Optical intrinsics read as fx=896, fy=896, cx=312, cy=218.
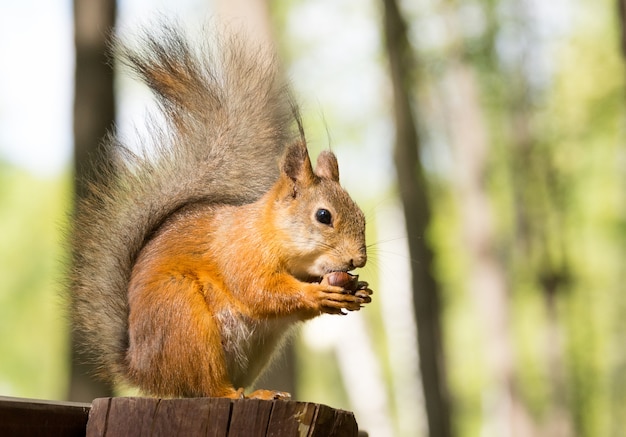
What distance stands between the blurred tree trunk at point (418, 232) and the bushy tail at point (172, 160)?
404cm

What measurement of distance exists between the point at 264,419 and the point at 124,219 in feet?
3.74

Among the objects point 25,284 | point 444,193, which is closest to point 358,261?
point 444,193

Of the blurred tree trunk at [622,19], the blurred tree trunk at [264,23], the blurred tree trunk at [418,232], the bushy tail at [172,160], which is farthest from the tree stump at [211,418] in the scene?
the blurred tree trunk at [418,232]

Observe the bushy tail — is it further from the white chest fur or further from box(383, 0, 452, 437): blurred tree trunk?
box(383, 0, 452, 437): blurred tree trunk

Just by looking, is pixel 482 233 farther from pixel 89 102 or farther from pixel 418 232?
pixel 89 102

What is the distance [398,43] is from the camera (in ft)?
27.7

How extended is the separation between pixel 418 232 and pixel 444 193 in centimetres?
1107

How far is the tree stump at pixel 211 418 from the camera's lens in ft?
6.29

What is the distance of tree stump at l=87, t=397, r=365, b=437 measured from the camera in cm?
192

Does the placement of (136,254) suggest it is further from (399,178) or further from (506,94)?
(506,94)

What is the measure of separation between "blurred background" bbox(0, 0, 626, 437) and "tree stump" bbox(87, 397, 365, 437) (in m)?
0.94

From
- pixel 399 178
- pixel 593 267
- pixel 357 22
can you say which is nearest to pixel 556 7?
pixel 357 22

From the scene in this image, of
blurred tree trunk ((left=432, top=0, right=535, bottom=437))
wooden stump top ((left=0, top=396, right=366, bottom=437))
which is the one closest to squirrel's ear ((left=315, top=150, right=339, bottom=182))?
wooden stump top ((left=0, top=396, right=366, bottom=437))

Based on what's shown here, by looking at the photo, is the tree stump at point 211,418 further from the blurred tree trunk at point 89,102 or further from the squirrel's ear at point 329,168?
the blurred tree trunk at point 89,102
